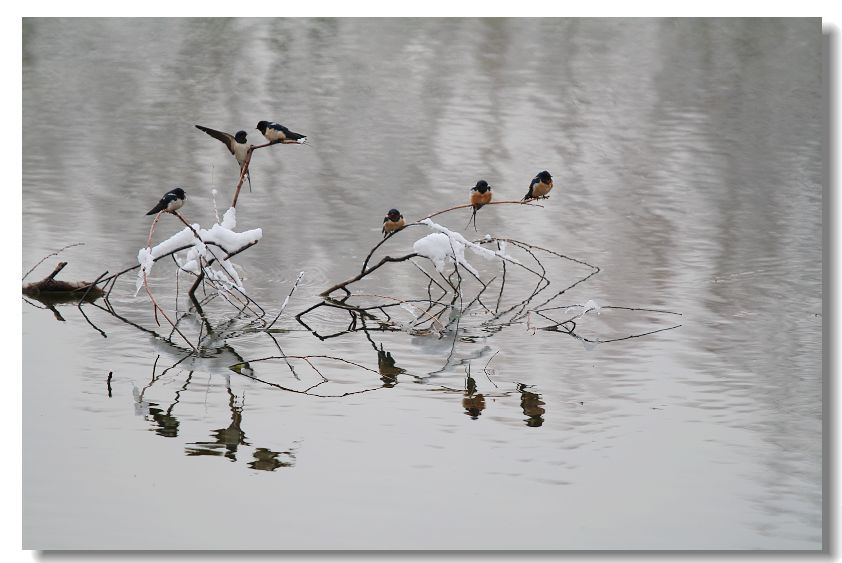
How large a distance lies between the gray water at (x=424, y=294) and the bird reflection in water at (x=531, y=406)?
0.03 metres

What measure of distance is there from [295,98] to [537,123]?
103 inches

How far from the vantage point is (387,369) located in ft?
23.1

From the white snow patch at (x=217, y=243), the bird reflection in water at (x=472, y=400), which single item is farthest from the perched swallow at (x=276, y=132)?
the bird reflection in water at (x=472, y=400)

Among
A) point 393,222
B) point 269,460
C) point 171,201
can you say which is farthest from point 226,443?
Answer: point 393,222

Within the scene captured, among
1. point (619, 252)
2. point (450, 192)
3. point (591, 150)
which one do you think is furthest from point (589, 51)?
point (619, 252)

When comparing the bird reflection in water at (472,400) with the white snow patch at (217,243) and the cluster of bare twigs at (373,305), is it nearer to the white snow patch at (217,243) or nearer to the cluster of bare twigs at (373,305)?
the cluster of bare twigs at (373,305)

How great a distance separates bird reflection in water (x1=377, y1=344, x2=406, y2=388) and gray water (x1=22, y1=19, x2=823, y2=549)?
0.12 ft

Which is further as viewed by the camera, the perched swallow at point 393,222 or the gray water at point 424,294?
the perched swallow at point 393,222

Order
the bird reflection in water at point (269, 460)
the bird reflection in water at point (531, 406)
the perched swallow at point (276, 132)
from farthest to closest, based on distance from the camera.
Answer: the perched swallow at point (276, 132) → the bird reflection in water at point (531, 406) → the bird reflection in water at point (269, 460)

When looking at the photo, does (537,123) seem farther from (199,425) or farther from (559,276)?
(199,425)

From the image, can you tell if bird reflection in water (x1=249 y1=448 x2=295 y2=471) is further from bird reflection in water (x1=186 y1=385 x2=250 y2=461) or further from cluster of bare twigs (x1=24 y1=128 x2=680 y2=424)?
cluster of bare twigs (x1=24 y1=128 x2=680 y2=424)

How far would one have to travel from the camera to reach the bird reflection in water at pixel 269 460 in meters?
5.64

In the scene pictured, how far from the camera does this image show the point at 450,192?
1099 centimetres

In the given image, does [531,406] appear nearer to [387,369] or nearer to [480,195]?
[387,369]
